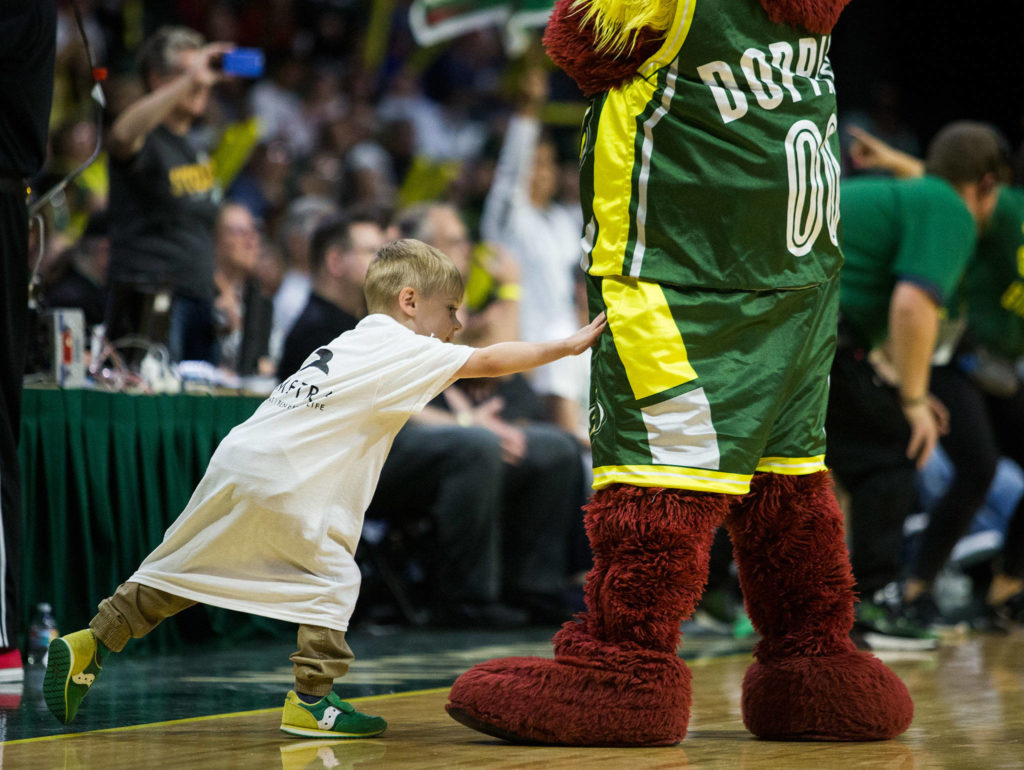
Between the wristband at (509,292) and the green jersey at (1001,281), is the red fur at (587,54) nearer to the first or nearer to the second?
the green jersey at (1001,281)

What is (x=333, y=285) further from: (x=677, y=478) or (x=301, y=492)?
(x=677, y=478)

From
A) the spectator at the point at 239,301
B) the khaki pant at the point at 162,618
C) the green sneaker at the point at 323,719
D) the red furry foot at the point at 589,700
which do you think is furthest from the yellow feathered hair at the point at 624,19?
the spectator at the point at 239,301

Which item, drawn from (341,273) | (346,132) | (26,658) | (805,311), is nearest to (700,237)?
(805,311)

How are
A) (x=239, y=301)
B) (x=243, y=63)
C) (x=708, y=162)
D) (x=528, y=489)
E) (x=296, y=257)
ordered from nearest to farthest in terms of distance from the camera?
(x=708, y=162)
(x=243, y=63)
(x=528, y=489)
(x=239, y=301)
(x=296, y=257)

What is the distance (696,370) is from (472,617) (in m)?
2.75

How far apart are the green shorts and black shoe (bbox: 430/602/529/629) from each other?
258 centimetres

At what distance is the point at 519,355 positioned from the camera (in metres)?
2.58

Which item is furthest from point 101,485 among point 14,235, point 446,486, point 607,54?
point 607,54

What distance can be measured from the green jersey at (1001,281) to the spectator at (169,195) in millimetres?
2817

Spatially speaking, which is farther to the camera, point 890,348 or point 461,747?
point 890,348

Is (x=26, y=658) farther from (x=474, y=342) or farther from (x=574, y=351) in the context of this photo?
(x=474, y=342)

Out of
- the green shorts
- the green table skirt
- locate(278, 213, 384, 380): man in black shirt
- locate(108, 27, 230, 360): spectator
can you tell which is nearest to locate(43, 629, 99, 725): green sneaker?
the green shorts

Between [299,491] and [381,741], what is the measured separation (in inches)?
18.8

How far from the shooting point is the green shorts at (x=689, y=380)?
252cm
